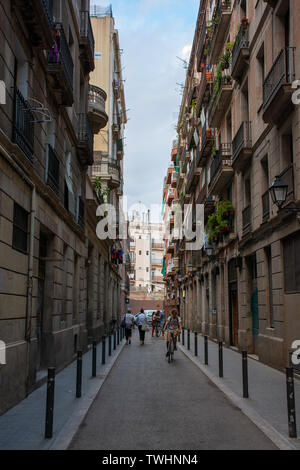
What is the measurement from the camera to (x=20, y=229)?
9547 mm

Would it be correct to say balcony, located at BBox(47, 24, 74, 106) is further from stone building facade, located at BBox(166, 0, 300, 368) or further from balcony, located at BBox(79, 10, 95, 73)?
stone building facade, located at BBox(166, 0, 300, 368)

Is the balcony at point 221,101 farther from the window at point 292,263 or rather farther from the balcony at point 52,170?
the balcony at point 52,170

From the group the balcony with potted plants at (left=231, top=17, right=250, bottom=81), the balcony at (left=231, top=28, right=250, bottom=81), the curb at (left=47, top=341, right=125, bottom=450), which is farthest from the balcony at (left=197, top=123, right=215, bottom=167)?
the curb at (left=47, top=341, right=125, bottom=450)

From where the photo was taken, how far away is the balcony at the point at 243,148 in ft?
56.5

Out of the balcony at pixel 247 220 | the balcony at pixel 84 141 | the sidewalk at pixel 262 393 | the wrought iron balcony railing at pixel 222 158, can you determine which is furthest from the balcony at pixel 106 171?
the sidewalk at pixel 262 393

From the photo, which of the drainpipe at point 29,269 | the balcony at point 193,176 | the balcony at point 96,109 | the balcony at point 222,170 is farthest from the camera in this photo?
the balcony at point 193,176

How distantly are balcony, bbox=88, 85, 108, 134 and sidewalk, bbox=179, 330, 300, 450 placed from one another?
1204 centimetres

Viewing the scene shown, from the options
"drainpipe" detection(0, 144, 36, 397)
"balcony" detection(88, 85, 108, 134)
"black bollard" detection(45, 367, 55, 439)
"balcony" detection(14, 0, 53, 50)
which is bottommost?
"black bollard" detection(45, 367, 55, 439)

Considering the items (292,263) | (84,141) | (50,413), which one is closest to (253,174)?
(292,263)

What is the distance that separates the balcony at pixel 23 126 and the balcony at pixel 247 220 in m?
9.50

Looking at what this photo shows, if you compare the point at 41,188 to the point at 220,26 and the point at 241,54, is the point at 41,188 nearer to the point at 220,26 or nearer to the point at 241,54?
the point at 241,54

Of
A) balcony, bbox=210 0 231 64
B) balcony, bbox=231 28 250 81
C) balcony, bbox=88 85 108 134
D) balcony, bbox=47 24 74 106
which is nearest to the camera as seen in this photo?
balcony, bbox=47 24 74 106

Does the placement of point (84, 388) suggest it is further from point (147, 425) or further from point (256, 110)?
point (256, 110)

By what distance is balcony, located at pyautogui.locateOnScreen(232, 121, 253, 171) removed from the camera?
1722 cm
